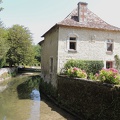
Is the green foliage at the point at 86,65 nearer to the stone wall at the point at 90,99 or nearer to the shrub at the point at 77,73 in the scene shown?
the stone wall at the point at 90,99

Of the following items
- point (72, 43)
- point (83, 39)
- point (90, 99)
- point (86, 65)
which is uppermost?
point (83, 39)

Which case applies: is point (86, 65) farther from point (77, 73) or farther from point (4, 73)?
point (4, 73)

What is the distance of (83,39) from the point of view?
1852 centimetres

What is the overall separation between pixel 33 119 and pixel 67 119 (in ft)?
6.53

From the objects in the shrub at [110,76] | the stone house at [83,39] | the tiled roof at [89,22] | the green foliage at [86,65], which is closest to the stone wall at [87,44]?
the stone house at [83,39]

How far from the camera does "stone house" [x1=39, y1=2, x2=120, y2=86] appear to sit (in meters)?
17.8

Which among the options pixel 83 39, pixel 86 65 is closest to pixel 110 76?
pixel 86 65

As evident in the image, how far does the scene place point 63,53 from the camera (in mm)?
17828

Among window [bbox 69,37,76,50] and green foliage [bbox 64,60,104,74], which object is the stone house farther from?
green foliage [bbox 64,60,104,74]

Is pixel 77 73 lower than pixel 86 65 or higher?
lower

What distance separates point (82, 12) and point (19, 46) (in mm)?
26940

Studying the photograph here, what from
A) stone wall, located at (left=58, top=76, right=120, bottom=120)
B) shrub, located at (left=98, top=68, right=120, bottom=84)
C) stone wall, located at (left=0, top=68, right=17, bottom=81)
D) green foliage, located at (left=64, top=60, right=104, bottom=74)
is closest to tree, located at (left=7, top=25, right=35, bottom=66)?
stone wall, located at (left=0, top=68, right=17, bottom=81)

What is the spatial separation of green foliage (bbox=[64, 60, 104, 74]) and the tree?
26.7m

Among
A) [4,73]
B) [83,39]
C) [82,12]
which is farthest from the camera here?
[4,73]
